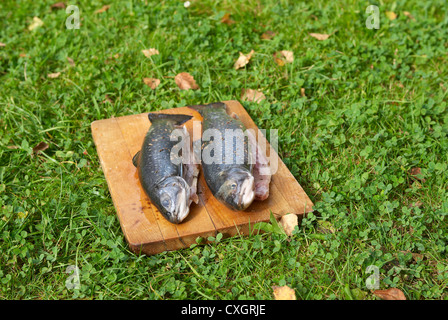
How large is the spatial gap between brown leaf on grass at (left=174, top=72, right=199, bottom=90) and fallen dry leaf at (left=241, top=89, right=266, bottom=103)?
Result: 20.6 inches

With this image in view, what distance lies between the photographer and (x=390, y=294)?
2.97 m

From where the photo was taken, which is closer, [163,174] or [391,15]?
[163,174]

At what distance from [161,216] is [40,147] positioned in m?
1.62

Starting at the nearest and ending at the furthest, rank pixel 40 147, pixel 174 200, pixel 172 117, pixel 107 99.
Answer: pixel 174 200 < pixel 172 117 < pixel 40 147 < pixel 107 99

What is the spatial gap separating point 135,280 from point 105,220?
64cm

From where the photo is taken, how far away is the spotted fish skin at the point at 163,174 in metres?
3.26

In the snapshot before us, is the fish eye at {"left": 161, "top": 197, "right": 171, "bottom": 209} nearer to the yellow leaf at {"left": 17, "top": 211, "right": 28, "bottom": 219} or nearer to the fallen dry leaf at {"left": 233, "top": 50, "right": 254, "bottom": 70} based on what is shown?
the yellow leaf at {"left": 17, "top": 211, "right": 28, "bottom": 219}

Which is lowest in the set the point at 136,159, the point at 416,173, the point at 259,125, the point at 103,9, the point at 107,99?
the point at 416,173

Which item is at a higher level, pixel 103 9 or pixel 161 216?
pixel 103 9

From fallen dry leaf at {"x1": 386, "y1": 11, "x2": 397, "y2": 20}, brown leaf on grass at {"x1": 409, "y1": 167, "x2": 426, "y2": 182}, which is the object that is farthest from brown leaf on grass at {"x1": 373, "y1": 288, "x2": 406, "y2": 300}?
fallen dry leaf at {"x1": 386, "y1": 11, "x2": 397, "y2": 20}

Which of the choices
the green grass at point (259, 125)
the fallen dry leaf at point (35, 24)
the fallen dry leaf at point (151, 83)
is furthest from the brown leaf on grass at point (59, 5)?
the fallen dry leaf at point (151, 83)

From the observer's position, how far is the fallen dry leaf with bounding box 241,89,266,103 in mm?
4785

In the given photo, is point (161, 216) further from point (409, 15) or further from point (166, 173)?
point (409, 15)

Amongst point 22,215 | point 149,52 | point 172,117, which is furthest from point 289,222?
point 149,52
